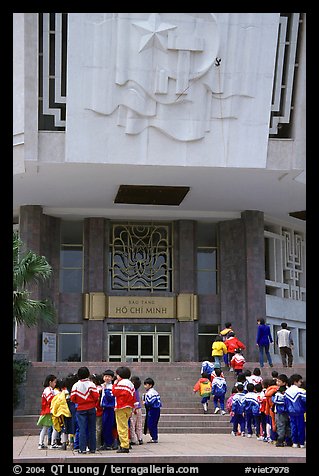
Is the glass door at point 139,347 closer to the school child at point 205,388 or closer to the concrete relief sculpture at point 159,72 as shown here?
the concrete relief sculpture at point 159,72

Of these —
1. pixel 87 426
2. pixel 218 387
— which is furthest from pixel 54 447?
pixel 218 387

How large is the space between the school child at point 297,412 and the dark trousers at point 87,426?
3464mm

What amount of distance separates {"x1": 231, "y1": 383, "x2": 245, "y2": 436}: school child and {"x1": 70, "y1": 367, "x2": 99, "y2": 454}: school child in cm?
428

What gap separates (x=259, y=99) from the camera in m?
24.0

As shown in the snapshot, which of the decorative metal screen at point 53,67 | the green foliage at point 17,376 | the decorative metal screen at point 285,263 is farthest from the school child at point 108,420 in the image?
the decorative metal screen at point 285,263

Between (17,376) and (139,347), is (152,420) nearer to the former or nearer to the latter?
(17,376)

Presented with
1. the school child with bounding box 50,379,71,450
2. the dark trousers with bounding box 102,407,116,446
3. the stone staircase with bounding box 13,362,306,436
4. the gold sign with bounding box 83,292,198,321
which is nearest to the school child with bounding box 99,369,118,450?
the dark trousers with bounding box 102,407,116,446

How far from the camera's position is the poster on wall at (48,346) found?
2809 centimetres

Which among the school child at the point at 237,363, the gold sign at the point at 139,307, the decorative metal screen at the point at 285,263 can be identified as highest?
the decorative metal screen at the point at 285,263

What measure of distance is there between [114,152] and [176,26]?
13.3 ft

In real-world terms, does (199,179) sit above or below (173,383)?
above
